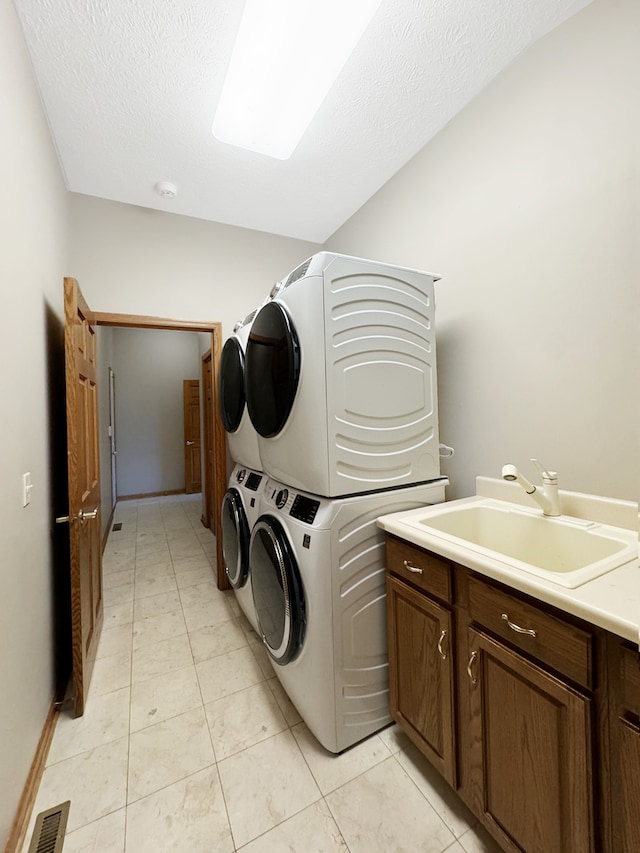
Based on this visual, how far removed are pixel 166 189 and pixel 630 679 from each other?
118 inches

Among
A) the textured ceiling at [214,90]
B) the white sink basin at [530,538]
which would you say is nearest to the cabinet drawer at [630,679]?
the white sink basin at [530,538]

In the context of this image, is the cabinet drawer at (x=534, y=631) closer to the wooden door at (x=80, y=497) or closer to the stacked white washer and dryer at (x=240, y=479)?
the stacked white washer and dryer at (x=240, y=479)

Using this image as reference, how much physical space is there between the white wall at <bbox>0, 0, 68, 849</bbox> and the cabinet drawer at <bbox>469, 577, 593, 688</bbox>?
142 centimetres

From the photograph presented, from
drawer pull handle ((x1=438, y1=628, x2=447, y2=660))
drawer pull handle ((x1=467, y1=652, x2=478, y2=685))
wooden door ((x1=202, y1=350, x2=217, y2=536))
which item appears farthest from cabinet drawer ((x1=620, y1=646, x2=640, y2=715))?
wooden door ((x1=202, y1=350, x2=217, y2=536))

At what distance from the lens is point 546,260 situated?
139 cm

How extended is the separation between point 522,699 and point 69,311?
215 centimetres

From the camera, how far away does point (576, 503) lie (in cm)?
130

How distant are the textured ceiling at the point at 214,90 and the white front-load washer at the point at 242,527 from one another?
1867mm

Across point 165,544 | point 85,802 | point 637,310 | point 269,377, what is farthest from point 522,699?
point 165,544

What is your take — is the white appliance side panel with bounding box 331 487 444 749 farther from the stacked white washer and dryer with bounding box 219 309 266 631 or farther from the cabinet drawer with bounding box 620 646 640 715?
the cabinet drawer with bounding box 620 646 640 715

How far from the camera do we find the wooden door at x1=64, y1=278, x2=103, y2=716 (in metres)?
1.53

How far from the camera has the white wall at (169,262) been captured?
7.64ft

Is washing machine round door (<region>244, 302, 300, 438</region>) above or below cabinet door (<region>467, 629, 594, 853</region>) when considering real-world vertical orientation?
above

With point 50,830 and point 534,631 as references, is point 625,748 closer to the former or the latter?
point 534,631
